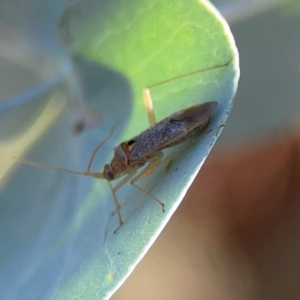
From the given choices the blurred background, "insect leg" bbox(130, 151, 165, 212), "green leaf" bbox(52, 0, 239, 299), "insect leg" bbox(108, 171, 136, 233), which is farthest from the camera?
the blurred background

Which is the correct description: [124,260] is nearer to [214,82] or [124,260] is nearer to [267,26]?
[214,82]

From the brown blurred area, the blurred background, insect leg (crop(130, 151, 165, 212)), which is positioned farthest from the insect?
the brown blurred area

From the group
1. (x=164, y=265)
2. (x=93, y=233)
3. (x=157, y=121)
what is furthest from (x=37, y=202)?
(x=164, y=265)

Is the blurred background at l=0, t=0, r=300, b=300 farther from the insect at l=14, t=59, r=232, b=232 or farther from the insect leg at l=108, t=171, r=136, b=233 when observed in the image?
the insect leg at l=108, t=171, r=136, b=233

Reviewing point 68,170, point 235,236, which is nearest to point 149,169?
point 68,170

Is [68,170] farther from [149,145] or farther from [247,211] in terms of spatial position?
[247,211]

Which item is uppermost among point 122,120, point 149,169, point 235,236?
point 122,120
